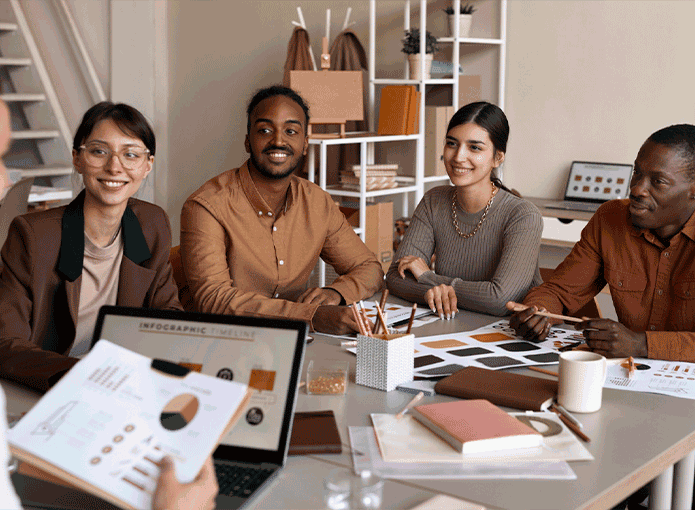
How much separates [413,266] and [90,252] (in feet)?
3.49

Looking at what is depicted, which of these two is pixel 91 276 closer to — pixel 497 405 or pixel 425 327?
pixel 425 327

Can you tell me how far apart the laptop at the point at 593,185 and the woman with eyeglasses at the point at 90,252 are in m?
2.59

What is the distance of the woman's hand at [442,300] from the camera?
2.25 m

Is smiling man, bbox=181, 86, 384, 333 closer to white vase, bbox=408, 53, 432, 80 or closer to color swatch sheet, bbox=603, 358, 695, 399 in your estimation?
color swatch sheet, bbox=603, 358, 695, 399

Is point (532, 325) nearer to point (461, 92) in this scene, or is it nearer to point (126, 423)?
point (126, 423)

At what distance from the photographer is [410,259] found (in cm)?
259

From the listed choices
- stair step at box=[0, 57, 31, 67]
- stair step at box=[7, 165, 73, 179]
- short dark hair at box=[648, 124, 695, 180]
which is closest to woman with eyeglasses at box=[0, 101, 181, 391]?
short dark hair at box=[648, 124, 695, 180]

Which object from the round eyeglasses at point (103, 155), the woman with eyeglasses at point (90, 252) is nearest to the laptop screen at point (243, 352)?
the woman with eyeglasses at point (90, 252)

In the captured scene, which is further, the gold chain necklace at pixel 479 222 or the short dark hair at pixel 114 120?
the gold chain necklace at pixel 479 222

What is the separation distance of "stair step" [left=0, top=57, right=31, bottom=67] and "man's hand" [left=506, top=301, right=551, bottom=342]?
15.0 feet

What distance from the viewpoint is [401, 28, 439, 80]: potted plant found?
4.39 m

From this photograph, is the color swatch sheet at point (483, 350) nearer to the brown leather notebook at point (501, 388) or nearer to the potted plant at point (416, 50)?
the brown leather notebook at point (501, 388)

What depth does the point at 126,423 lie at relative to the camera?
1.00 meters

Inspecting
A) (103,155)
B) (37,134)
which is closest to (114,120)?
(103,155)
